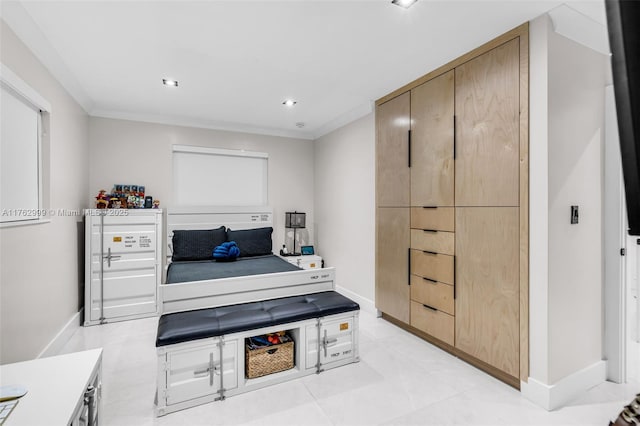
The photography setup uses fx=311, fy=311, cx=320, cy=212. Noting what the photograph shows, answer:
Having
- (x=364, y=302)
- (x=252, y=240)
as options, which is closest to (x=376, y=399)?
(x=364, y=302)

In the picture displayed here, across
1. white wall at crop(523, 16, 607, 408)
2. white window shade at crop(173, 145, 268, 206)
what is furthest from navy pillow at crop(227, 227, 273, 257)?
white wall at crop(523, 16, 607, 408)

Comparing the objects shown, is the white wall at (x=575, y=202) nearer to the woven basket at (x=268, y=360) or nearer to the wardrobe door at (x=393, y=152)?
the wardrobe door at (x=393, y=152)

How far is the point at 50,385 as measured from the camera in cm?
128

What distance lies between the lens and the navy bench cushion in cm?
196

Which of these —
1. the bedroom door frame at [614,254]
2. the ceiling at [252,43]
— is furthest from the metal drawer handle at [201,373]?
the bedroom door frame at [614,254]

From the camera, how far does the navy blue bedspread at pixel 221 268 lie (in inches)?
115

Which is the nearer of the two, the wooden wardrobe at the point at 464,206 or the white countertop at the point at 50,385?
the white countertop at the point at 50,385

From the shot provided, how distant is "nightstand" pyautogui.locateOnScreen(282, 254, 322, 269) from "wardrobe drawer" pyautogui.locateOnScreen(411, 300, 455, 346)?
178cm

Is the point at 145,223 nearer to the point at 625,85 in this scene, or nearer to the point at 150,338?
the point at 150,338

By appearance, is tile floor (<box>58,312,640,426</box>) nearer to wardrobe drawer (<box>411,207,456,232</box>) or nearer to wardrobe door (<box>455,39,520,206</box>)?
wardrobe drawer (<box>411,207,456,232</box>)

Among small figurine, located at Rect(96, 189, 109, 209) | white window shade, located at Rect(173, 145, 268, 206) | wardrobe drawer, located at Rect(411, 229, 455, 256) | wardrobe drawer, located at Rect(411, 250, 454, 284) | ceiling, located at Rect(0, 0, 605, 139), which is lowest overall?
wardrobe drawer, located at Rect(411, 250, 454, 284)

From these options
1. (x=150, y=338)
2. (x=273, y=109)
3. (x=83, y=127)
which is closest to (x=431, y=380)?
(x=150, y=338)

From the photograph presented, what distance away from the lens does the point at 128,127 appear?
394 centimetres

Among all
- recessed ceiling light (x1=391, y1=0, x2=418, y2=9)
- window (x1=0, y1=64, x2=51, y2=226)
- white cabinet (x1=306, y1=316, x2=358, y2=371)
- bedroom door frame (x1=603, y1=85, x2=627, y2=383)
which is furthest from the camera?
white cabinet (x1=306, y1=316, x2=358, y2=371)
